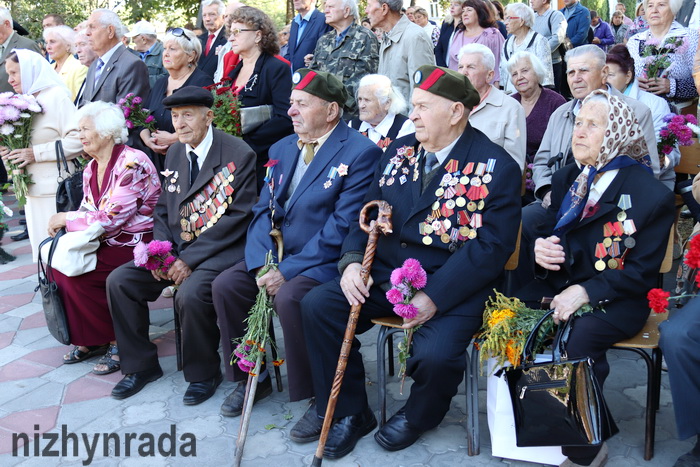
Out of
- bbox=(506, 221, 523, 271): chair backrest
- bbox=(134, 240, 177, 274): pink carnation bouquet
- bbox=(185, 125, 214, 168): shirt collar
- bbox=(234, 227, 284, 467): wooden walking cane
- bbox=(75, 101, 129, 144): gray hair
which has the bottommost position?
bbox=(234, 227, 284, 467): wooden walking cane

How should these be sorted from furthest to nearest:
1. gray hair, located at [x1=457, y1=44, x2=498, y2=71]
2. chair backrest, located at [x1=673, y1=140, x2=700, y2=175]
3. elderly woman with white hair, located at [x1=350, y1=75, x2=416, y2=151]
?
elderly woman with white hair, located at [x1=350, y1=75, x2=416, y2=151], gray hair, located at [x1=457, y1=44, x2=498, y2=71], chair backrest, located at [x1=673, y1=140, x2=700, y2=175]

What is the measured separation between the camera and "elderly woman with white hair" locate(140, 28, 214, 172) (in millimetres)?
5383

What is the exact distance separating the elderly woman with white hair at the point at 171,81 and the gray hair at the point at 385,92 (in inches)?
57.9

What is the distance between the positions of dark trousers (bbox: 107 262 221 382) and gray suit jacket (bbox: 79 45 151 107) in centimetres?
219

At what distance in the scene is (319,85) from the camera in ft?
12.2

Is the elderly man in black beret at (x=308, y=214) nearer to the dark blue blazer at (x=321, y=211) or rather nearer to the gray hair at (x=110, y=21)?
the dark blue blazer at (x=321, y=211)

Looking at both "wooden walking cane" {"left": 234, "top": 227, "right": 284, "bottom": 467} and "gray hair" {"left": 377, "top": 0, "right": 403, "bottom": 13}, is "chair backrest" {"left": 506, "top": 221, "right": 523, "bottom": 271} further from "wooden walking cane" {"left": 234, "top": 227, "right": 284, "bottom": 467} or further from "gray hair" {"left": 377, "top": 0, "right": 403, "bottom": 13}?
"gray hair" {"left": 377, "top": 0, "right": 403, "bottom": 13}

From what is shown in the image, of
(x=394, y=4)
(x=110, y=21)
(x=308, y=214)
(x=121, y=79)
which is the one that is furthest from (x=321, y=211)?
(x=110, y=21)

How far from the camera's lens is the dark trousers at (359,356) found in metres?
3.08

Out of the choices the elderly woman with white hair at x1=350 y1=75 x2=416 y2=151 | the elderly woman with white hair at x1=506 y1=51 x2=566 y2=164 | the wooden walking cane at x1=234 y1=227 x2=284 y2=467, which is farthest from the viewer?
the elderly woman with white hair at x1=506 y1=51 x2=566 y2=164

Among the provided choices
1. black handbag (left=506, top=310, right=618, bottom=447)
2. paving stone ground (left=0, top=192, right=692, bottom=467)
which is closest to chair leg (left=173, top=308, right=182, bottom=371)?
paving stone ground (left=0, top=192, right=692, bottom=467)

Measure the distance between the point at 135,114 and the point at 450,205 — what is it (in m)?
3.28

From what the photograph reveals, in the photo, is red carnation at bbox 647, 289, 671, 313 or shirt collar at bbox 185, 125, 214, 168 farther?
shirt collar at bbox 185, 125, 214, 168

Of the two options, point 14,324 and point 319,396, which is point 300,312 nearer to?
point 319,396
